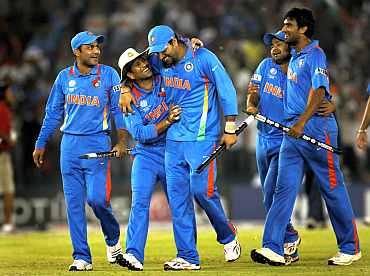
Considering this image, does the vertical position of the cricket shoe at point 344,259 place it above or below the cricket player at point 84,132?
below

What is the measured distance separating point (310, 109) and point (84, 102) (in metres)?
2.38

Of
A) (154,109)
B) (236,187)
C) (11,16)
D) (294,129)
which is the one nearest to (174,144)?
(154,109)

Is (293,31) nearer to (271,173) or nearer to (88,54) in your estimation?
(271,173)

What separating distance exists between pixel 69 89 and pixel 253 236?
213 inches

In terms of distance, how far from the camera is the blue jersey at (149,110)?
11.4 m

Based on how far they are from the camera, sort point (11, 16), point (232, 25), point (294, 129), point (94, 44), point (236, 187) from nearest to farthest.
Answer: point (294, 129), point (94, 44), point (236, 187), point (232, 25), point (11, 16)

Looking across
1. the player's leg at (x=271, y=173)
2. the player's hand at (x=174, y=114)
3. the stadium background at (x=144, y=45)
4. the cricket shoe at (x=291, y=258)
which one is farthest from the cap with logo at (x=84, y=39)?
the stadium background at (x=144, y=45)

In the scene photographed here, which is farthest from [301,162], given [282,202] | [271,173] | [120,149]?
[120,149]

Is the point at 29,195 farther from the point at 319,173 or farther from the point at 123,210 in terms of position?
the point at 319,173

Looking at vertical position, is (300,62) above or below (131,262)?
above

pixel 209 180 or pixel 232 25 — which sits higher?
pixel 232 25

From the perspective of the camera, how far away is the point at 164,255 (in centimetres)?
1350

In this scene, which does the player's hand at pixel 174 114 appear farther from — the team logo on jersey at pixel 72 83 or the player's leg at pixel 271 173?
the player's leg at pixel 271 173

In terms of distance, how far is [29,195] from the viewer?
21.0 meters
